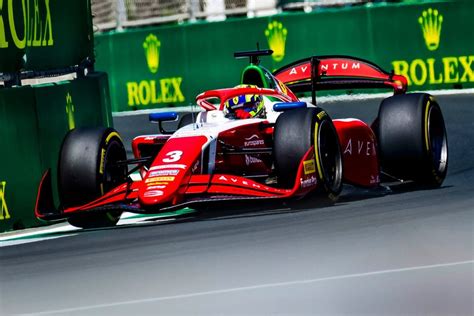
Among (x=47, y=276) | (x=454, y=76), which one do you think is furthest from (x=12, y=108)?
(x=454, y=76)

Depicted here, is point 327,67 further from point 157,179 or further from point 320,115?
point 157,179

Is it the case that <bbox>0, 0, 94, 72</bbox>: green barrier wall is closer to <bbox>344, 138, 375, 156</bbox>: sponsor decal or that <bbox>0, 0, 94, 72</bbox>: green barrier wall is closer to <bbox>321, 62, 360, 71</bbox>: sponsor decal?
<bbox>321, 62, 360, 71</bbox>: sponsor decal

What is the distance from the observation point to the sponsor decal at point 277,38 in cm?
2227

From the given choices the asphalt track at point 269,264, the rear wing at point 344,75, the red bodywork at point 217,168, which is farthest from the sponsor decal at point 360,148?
the rear wing at point 344,75

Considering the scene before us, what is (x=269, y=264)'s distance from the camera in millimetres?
7406

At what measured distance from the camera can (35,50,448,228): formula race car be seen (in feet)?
31.4

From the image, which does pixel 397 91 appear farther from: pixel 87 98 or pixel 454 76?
pixel 454 76

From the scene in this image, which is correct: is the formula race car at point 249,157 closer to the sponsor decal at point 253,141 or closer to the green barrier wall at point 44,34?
the sponsor decal at point 253,141

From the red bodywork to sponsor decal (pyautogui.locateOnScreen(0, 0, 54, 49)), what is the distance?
1.20 meters

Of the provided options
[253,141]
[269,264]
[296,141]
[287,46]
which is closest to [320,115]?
[296,141]

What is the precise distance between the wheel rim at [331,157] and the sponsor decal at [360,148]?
14.1 inches

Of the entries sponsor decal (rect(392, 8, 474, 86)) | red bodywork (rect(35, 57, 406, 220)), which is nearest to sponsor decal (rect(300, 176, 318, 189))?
red bodywork (rect(35, 57, 406, 220))

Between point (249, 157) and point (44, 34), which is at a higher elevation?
point (44, 34)

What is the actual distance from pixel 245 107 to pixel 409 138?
1451 mm
